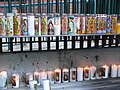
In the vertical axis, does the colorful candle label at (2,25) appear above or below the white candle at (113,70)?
above

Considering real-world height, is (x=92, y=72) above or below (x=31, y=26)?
below

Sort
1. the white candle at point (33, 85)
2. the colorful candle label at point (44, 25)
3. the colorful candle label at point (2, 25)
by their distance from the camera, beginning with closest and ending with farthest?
the colorful candle label at point (2, 25), the colorful candle label at point (44, 25), the white candle at point (33, 85)

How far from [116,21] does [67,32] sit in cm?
55

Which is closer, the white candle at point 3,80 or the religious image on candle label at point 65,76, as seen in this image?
the white candle at point 3,80

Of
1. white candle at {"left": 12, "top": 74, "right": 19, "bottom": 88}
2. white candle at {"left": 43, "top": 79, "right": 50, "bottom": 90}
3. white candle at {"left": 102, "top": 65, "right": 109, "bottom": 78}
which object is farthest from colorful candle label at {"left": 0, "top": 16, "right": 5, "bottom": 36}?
white candle at {"left": 102, "top": 65, "right": 109, "bottom": 78}

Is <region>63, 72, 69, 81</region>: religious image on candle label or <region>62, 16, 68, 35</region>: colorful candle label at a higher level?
<region>62, 16, 68, 35</region>: colorful candle label

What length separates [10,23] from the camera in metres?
2.32

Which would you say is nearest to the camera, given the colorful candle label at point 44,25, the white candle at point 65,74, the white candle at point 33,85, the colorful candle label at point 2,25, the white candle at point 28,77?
the colorful candle label at point 2,25

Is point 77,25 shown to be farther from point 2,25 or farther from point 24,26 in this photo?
point 2,25

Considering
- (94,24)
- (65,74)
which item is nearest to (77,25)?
(94,24)

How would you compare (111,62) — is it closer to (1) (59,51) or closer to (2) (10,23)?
(1) (59,51)

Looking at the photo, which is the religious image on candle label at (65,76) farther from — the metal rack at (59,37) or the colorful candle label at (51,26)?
the colorful candle label at (51,26)

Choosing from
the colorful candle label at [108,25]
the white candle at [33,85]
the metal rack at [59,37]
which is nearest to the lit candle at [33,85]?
the white candle at [33,85]

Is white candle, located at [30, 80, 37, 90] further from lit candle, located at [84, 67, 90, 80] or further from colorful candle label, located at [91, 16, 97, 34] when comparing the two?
colorful candle label, located at [91, 16, 97, 34]
